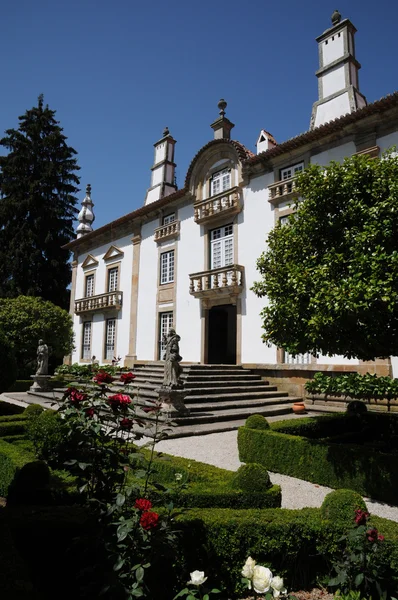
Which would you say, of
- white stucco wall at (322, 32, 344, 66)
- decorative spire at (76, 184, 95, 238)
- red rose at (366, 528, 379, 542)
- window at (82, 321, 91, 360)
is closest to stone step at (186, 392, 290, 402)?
red rose at (366, 528, 379, 542)

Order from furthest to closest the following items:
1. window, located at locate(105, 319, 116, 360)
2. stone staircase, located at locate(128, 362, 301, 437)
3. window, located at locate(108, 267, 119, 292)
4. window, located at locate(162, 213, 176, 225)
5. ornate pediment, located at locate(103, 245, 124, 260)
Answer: window, located at locate(108, 267, 119, 292) → ornate pediment, located at locate(103, 245, 124, 260) → window, located at locate(105, 319, 116, 360) → window, located at locate(162, 213, 176, 225) → stone staircase, located at locate(128, 362, 301, 437)

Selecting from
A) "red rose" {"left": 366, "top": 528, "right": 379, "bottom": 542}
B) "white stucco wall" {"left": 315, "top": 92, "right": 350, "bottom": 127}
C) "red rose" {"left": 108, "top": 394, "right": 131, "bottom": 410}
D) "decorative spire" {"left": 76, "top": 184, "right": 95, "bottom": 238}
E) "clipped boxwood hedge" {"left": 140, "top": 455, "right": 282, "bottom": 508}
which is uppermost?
"decorative spire" {"left": 76, "top": 184, "right": 95, "bottom": 238}

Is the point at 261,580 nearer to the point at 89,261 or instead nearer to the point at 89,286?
the point at 89,286

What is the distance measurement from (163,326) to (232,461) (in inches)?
505

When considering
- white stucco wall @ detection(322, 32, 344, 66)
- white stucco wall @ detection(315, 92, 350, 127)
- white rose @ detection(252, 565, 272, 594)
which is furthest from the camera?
white stucco wall @ detection(322, 32, 344, 66)

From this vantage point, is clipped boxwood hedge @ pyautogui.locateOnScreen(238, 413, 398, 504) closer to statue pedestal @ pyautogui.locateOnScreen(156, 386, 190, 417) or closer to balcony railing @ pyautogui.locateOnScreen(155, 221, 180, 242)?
statue pedestal @ pyautogui.locateOnScreen(156, 386, 190, 417)

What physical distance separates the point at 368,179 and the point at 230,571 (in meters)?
5.99

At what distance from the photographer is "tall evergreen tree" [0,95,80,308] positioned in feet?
90.7

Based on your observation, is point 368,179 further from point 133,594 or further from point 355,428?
point 133,594

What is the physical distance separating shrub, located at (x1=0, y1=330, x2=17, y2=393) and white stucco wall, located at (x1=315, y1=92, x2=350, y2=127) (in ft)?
43.1

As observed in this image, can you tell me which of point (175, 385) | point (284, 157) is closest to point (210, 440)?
point (175, 385)

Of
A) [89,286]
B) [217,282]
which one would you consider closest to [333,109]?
[217,282]

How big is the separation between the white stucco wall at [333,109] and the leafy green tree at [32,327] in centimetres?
1539

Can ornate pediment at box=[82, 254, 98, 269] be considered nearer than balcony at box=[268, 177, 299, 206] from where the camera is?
No
